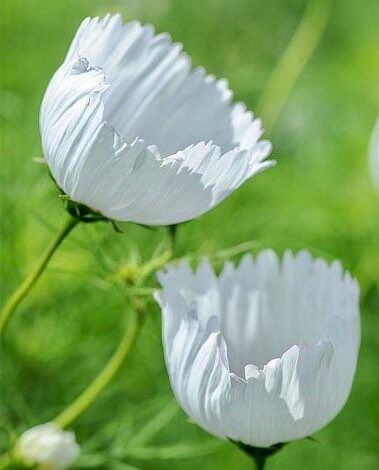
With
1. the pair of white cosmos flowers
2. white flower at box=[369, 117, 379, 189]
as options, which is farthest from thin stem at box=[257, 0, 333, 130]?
the pair of white cosmos flowers

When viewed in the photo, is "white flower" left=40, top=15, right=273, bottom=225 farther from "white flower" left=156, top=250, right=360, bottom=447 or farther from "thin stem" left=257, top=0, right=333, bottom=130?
"thin stem" left=257, top=0, right=333, bottom=130

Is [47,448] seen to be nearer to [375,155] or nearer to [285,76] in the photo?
[375,155]

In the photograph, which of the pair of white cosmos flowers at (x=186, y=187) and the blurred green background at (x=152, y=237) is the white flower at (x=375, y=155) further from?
the pair of white cosmos flowers at (x=186, y=187)

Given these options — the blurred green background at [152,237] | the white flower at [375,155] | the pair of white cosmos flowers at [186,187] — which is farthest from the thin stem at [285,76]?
the pair of white cosmos flowers at [186,187]

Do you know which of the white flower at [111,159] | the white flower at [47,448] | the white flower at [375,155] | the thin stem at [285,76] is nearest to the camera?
the white flower at [111,159]

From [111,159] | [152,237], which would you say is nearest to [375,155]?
[152,237]

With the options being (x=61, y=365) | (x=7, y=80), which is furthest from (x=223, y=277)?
(x=7, y=80)

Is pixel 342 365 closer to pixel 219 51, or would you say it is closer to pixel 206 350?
pixel 206 350
